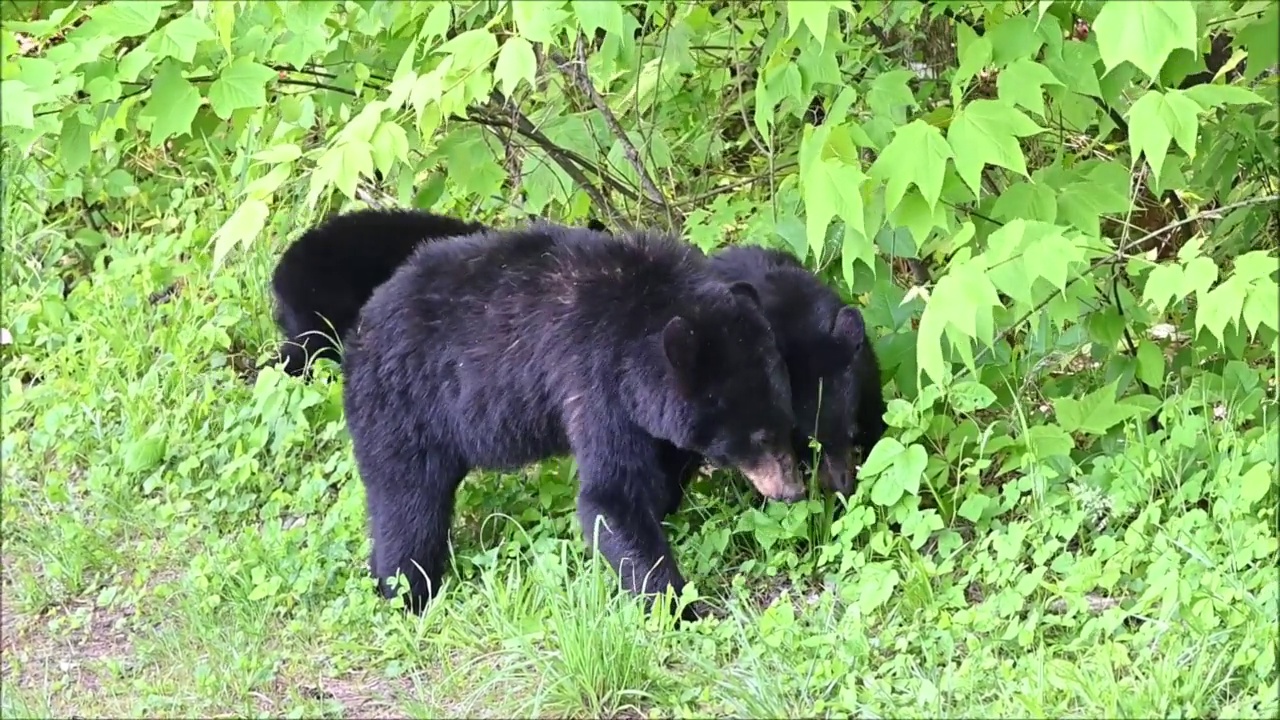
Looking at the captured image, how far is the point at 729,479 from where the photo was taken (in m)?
5.05

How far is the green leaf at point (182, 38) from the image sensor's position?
4.13m

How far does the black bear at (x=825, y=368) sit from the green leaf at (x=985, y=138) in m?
1.04

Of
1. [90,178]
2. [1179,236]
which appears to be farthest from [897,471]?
[90,178]

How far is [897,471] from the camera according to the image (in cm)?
437

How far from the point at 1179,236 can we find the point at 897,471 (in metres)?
2.57

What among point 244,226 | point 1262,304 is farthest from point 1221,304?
point 244,226

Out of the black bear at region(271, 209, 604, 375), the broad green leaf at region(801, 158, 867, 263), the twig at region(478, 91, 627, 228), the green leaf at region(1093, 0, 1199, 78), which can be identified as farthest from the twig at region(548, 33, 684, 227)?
the green leaf at region(1093, 0, 1199, 78)

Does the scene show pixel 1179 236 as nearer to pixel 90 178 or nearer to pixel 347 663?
pixel 347 663

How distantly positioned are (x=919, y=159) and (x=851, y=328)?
3.56ft

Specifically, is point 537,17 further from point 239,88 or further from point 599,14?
point 239,88

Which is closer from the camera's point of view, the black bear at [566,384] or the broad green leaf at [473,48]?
the broad green leaf at [473,48]

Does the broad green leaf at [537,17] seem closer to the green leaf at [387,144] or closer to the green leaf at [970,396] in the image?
the green leaf at [387,144]

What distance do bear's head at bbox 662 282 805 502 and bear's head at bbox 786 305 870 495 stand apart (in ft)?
0.90

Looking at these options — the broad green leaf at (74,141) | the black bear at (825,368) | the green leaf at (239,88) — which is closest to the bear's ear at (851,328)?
the black bear at (825,368)
